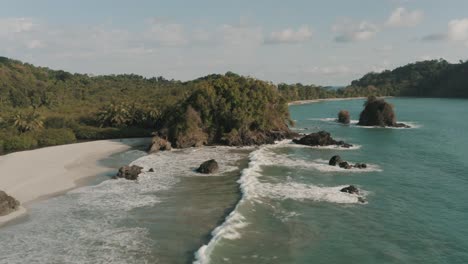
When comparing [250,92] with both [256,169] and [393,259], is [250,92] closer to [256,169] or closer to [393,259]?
[256,169]

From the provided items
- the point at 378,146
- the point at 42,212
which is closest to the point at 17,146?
the point at 42,212

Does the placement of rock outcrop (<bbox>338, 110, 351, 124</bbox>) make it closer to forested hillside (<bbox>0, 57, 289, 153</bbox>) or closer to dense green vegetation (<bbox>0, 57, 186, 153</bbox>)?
forested hillside (<bbox>0, 57, 289, 153</bbox>)

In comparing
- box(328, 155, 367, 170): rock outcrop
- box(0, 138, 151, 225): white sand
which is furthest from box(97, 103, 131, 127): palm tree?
box(328, 155, 367, 170): rock outcrop

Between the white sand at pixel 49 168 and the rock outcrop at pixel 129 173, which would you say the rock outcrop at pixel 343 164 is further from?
the white sand at pixel 49 168

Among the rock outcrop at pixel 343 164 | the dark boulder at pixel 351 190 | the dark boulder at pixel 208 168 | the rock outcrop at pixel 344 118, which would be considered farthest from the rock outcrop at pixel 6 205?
the rock outcrop at pixel 344 118

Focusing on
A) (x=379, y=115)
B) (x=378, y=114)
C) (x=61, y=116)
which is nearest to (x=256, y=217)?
(x=61, y=116)

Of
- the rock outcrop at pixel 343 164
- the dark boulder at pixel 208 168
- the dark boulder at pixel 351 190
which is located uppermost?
the dark boulder at pixel 208 168

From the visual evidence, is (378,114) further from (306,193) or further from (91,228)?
(91,228)
